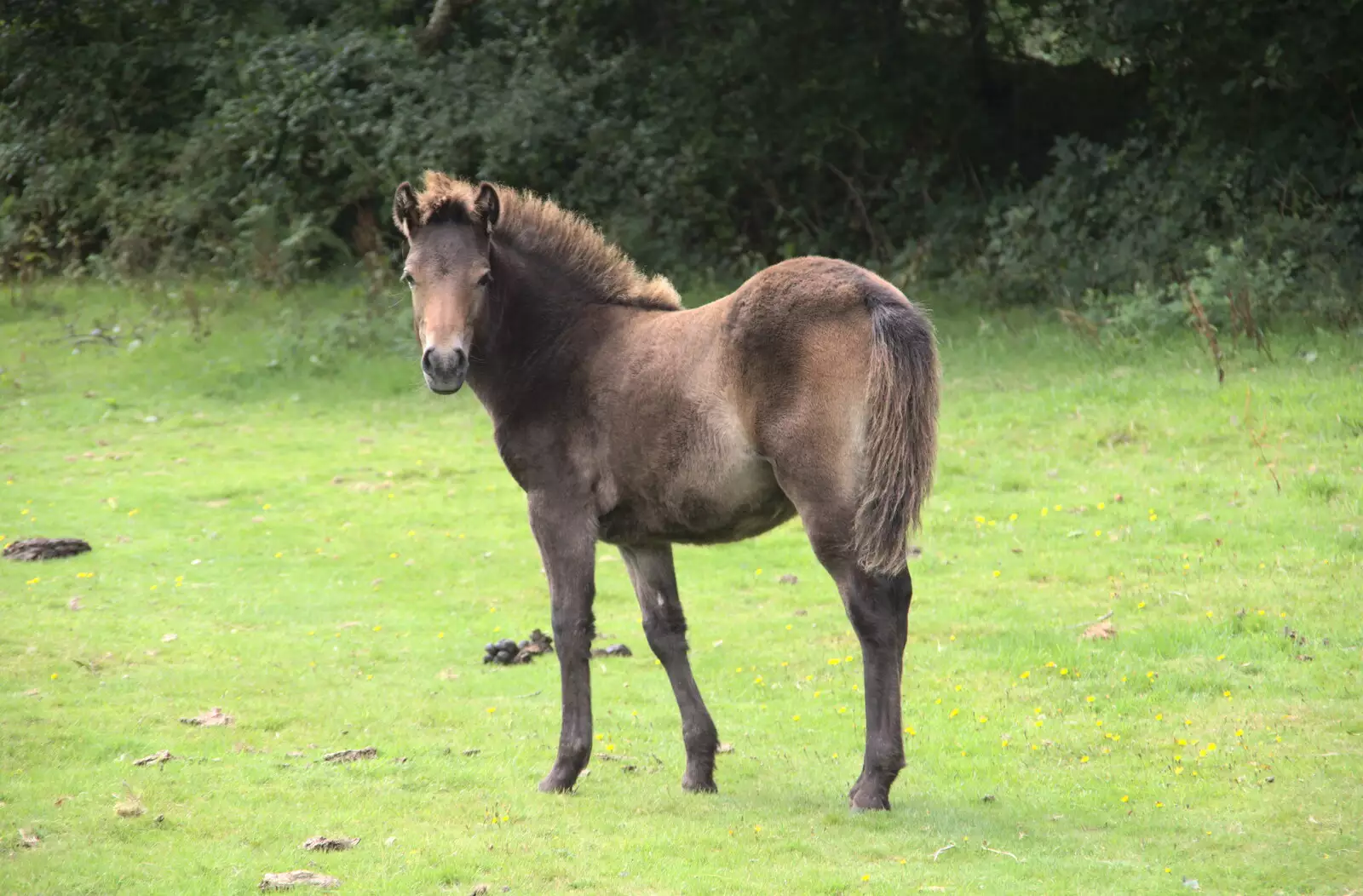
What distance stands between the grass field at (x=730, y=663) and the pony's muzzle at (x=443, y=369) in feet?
6.24

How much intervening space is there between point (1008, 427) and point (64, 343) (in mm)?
12900

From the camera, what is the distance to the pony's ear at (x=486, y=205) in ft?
23.4

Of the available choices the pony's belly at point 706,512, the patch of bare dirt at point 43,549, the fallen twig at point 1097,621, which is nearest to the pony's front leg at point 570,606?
the pony's belly at point 706,512

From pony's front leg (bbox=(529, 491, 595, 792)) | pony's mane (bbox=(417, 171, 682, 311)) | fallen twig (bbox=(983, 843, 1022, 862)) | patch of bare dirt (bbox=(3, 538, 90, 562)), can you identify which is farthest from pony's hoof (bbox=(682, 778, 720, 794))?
patch of bare dirt (bbox=(3, 538, 90, 562))

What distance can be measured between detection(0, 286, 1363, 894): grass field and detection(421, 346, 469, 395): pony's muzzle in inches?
74.9

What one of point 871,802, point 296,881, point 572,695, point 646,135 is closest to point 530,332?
point 572,695

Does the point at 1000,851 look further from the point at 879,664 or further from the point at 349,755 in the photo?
the point at 349,755

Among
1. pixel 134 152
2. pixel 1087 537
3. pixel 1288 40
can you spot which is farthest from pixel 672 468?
pixel 134 152

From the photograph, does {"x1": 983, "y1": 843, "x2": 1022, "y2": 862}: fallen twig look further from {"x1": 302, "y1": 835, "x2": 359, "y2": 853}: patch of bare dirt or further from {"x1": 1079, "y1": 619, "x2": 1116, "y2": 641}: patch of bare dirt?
{"x1": 1079, "y1": 619, "x2": 1116, "y2": 641}: patch of bare dirt

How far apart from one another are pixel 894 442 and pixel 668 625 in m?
1.82

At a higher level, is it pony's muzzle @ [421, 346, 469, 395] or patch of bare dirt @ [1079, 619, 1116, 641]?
pony's muzzle @ [421, 346, 469, 395]

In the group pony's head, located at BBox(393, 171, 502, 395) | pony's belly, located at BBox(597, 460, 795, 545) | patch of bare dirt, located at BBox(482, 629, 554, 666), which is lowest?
patch of bare dirt, located at BBox(482, 629, 554, 666)

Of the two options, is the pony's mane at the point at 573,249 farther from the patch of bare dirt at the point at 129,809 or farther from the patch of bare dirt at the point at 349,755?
the patch of bare dirt at the point at 129,809

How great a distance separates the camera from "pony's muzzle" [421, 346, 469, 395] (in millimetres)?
6672
